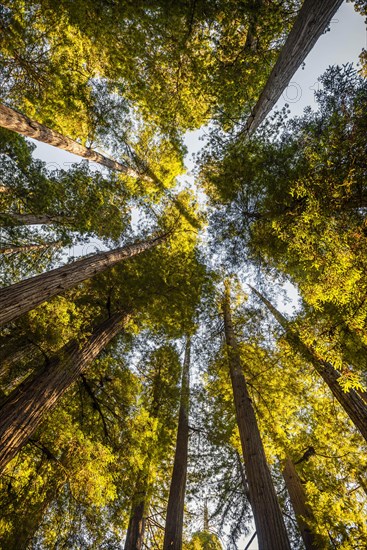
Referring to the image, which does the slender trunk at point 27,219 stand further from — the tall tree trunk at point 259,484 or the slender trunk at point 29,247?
the tall tree trunk at point 259,484

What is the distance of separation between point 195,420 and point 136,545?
3341 mm

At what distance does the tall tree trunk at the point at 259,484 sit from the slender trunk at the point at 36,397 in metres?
3.45

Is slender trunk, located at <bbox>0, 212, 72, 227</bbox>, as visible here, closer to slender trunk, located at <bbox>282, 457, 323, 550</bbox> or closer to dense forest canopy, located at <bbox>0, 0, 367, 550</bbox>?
dense forest canopy, located at <bbox>0, 0, 367, 550</bbox>

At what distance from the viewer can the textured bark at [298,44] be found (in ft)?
11.2

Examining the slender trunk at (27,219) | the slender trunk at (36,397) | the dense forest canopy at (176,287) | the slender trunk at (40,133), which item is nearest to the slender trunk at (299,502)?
the dense forest canopy at (176,287)

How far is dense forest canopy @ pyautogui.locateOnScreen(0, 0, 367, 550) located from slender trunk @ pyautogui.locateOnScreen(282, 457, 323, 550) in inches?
2.0

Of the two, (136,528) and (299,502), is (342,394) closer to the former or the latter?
(299,502)

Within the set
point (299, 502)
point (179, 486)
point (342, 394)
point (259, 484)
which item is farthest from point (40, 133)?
point (299, 502)

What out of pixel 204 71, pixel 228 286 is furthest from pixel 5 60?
pixel 228 286

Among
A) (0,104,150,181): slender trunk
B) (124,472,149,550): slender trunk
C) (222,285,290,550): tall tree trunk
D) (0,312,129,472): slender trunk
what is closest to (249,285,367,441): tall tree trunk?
(222,285,290,550): tall tree trunk

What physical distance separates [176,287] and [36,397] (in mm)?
4021

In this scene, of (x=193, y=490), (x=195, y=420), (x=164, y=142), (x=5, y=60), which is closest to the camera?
(x=5, y=60)

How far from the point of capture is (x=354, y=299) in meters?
3.23

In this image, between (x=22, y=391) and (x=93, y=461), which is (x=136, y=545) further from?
(x=22, y=391)
